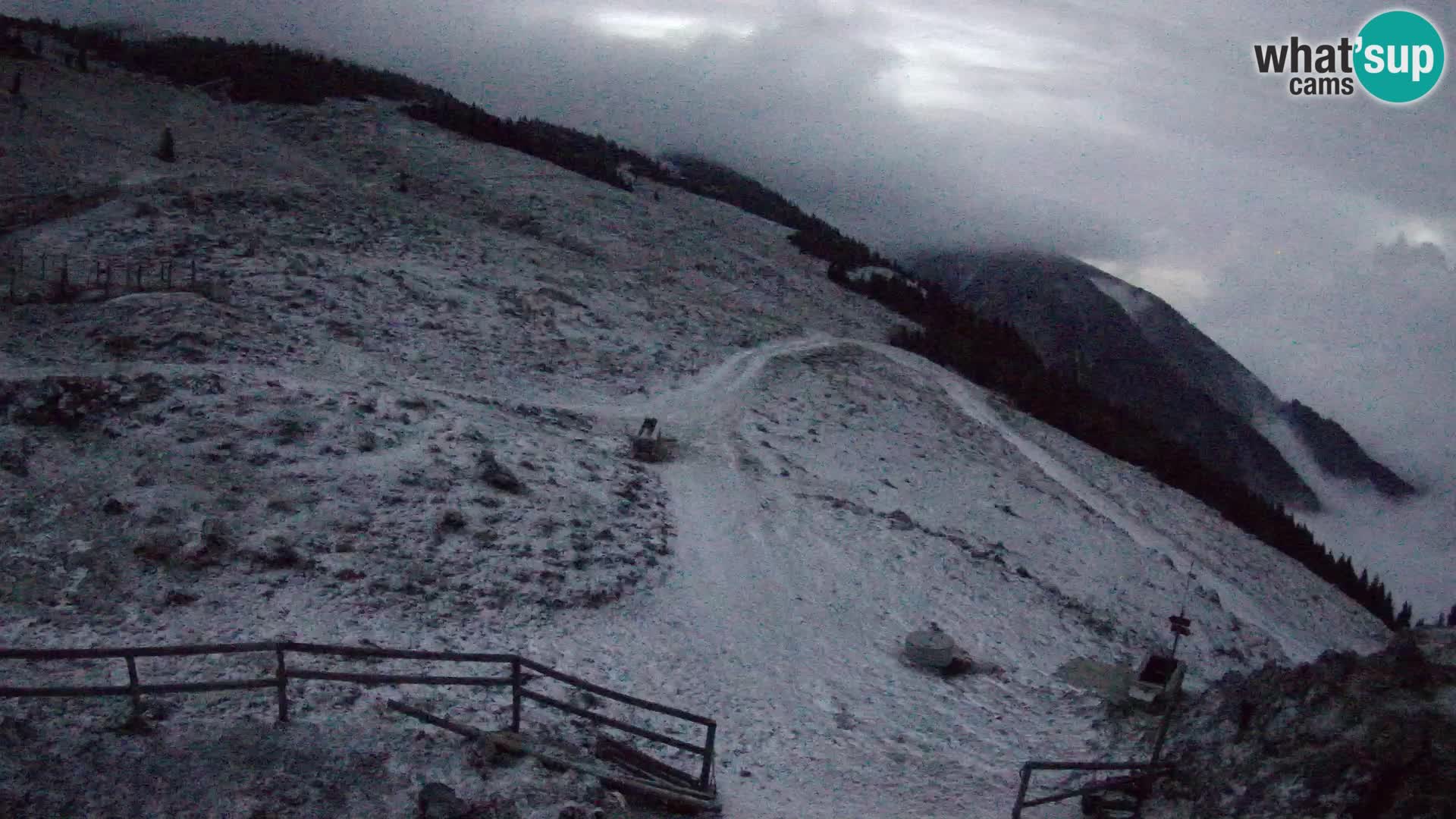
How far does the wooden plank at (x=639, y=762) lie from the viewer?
11.7 m

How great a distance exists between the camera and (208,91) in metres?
57.3

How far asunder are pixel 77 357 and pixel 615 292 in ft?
67.4

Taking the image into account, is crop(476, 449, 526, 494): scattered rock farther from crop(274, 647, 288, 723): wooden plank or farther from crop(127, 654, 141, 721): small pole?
crop(127, 654, 141, 721): small pole

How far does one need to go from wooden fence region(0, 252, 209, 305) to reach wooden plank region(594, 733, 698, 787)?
18.6m

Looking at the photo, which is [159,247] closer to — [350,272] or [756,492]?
[350,272]

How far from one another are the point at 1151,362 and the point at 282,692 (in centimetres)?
11662

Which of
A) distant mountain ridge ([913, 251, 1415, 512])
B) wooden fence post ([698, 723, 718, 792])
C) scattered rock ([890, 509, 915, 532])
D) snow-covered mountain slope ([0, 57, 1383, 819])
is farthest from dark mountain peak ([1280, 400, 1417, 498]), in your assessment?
wooden fence post ([698, 723, 718, 792])

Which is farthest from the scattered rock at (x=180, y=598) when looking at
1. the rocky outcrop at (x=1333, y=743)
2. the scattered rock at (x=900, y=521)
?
the scattered rock at (x=900, y=521)

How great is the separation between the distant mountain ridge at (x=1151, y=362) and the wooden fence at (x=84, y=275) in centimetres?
7189

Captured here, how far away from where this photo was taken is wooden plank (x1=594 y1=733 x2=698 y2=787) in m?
11.7

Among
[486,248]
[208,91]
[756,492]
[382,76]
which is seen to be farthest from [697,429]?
[382,76]

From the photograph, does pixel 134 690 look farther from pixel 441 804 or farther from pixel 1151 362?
pixel 1151 362

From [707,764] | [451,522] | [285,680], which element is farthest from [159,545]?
[707,764]

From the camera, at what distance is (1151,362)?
111 meters
